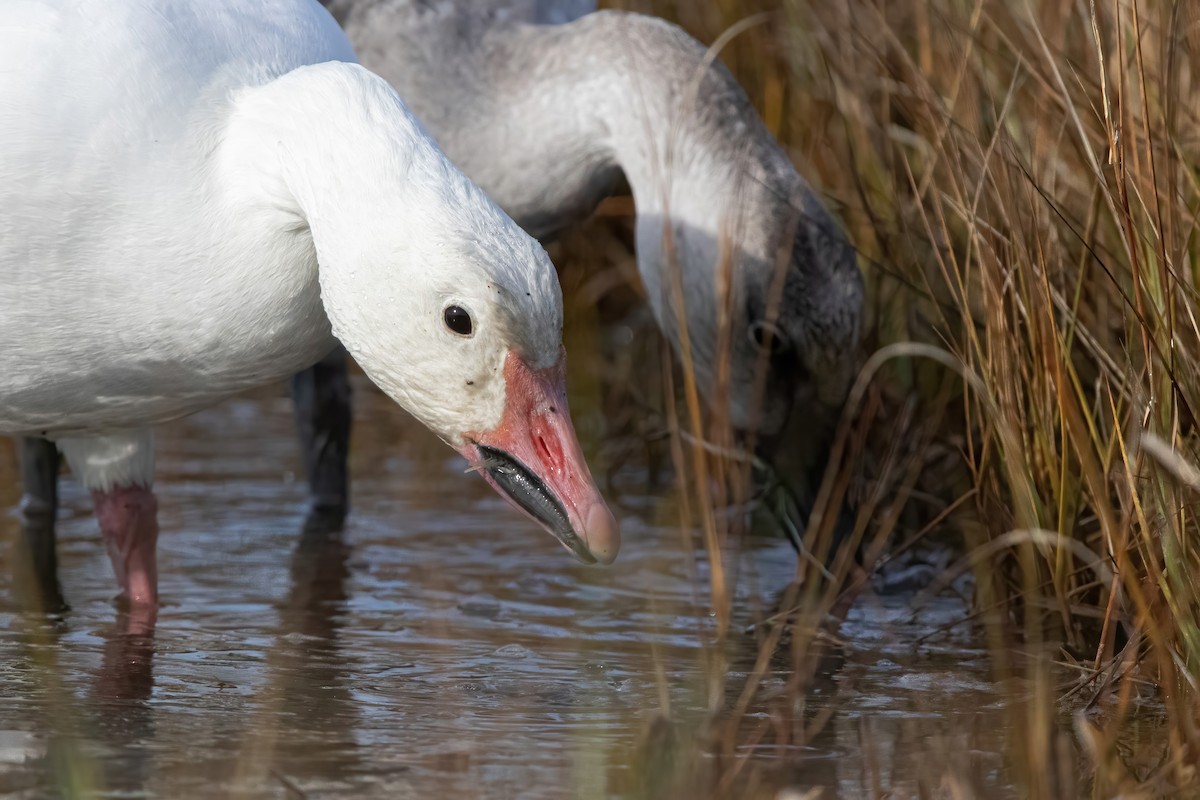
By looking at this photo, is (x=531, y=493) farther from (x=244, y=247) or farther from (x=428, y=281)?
(x=244, y=247)

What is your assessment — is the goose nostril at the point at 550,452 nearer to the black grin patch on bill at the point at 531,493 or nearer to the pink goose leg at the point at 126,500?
the black grin patch on bill at the point at 531,493

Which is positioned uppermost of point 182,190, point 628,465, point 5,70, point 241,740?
point 5,70

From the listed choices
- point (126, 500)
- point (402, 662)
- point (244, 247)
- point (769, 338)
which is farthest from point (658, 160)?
point (244, 247)

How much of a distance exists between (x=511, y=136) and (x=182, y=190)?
6.55 feet

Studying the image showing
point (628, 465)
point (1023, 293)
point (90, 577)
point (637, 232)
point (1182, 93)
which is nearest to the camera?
point (1023, 293)

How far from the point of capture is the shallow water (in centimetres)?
306

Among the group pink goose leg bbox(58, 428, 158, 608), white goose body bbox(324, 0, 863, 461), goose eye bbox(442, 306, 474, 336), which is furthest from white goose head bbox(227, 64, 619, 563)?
white goose body bbox(324, 0, 863, 461)

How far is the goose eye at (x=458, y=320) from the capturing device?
3.10m

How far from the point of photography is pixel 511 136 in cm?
527

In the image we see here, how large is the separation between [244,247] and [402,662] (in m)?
0.97

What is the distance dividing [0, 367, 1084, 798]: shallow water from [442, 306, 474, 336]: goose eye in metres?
0.71

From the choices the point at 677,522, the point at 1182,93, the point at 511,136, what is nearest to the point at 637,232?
the point at 511,136

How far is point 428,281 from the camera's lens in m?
3.09

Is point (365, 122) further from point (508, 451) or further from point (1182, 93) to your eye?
point (1182, 93)
